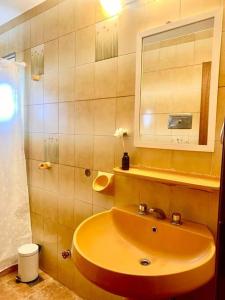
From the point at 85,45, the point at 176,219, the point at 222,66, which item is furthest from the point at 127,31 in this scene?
the point at 176,219

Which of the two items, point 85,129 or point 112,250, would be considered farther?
point 85,129

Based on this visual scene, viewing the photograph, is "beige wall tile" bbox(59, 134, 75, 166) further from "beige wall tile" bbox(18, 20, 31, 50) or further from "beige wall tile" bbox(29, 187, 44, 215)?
"beige wall tile" bbox(18, 20, 31, 50)

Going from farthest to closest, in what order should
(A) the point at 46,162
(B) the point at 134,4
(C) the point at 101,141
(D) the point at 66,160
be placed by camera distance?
(A) the point at 46,162 < (D) the point at 66,160 < (C) the point at 101,141 < (B) the point at 134,4

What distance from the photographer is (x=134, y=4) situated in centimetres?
140

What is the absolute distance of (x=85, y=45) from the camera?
170 cm

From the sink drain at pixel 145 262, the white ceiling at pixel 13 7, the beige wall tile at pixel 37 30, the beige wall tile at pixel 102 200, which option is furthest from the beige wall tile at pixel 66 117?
the sink drain at pixel 145 262

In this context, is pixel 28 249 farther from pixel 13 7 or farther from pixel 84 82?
pixel 13 7

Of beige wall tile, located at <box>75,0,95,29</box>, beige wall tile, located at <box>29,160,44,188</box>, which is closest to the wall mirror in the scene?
beige wall tile, located at <box>75,0,95,29</box>

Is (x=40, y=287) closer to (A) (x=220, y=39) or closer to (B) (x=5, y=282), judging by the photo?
(B) (x=5, y=282)

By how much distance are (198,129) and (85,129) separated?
0.86m

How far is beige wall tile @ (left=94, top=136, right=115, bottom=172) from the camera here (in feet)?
5.20

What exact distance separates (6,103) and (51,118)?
45 cm

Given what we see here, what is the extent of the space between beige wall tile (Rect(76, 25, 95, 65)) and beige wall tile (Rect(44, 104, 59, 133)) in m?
0.45

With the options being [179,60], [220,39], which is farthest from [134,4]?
[220,39]
